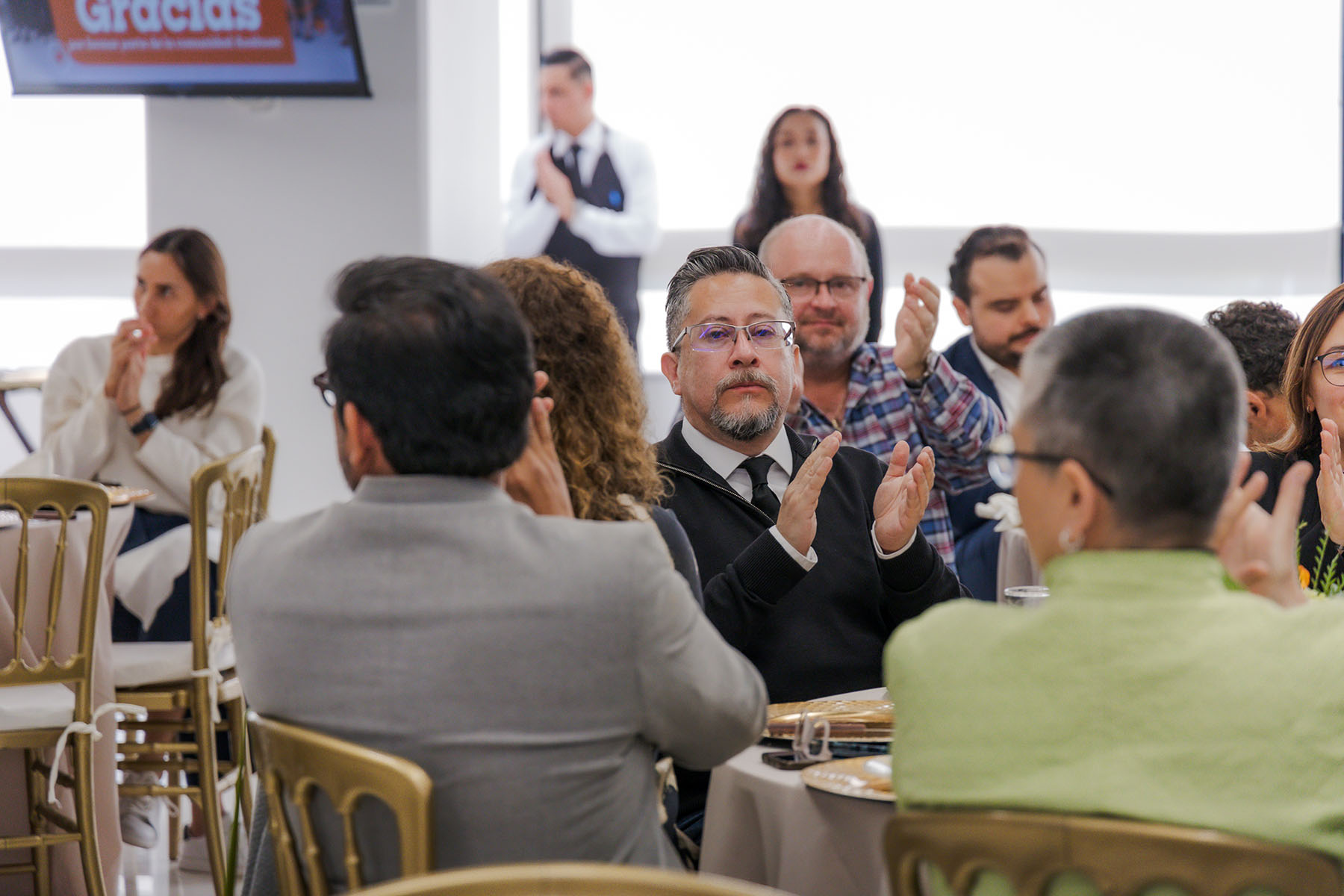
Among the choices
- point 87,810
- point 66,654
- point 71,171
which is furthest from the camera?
point 71,171

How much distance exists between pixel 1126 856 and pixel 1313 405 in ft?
5.63

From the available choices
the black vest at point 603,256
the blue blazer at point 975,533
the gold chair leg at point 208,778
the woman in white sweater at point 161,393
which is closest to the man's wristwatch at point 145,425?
the woman in white sweater at point 161,393

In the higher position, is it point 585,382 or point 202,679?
point 585,382

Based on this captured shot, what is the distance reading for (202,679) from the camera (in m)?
3.10

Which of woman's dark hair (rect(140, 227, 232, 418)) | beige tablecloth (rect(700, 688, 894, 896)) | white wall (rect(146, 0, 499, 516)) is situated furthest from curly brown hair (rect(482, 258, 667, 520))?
white wall (rect(146, 0, 499, 516))

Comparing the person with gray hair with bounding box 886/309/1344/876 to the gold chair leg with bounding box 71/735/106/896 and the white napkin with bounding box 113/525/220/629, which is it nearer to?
the gold chair leg with bounding box 71/735/106/896

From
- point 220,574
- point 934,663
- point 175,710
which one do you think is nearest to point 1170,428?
point 934,663

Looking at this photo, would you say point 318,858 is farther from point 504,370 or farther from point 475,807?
point 504,370

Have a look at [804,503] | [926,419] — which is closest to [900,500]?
[804,503]

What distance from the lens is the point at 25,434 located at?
18.3 ft

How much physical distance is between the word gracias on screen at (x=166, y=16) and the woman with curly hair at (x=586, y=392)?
12.1 ft

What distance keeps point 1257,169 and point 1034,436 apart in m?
5.17

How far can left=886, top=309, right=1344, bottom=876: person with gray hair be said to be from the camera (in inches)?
40.7

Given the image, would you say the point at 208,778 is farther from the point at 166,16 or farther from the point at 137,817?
the point at 166,16
